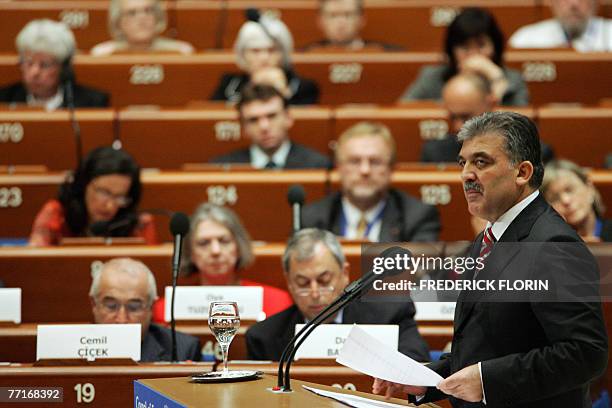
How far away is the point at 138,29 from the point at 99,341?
7.66ft

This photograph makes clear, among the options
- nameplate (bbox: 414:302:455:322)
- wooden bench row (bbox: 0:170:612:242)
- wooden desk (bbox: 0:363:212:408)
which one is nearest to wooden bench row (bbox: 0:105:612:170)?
wooden bench row (bbox: 0:170:612:242)

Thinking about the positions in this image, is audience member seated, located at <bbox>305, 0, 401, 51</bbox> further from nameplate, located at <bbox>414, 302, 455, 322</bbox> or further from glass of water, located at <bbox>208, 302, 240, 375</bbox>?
glass of water, located at <bbox>208, 302, 240, 375</bbox>

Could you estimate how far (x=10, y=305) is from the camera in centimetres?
257

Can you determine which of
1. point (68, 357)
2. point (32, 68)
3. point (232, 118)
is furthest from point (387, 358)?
point (32, 68)

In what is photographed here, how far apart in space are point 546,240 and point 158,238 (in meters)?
2.10

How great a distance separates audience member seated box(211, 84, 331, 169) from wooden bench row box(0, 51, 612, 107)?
0.62m

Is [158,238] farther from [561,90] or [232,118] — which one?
[561,90]

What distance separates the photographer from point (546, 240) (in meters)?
1.53

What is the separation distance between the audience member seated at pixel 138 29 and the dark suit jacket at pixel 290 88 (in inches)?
10.1

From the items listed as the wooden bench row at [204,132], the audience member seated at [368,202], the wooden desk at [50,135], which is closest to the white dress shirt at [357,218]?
the audience member seated at [368,202]

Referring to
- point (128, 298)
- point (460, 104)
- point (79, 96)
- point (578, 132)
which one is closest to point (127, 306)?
point (128, 298)

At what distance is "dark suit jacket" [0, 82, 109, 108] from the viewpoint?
4.06m

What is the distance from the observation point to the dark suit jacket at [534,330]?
4.79 ft

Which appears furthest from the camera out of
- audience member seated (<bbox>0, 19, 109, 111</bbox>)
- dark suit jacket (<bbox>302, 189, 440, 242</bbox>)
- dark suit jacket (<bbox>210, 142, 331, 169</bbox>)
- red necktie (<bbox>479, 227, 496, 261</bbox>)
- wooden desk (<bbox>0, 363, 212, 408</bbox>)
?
audience member seated (<bbox>0, 19, 109, 111</bbox>)
